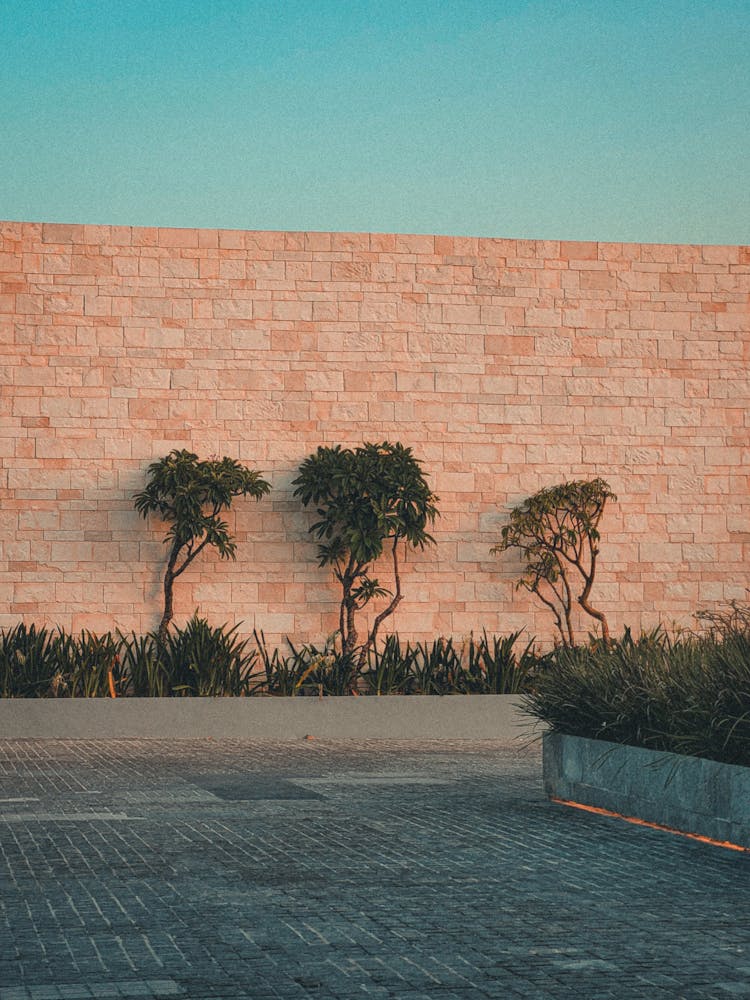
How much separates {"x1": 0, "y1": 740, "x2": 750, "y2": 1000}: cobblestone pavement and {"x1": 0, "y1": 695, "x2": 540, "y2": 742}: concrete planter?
397 centimetres

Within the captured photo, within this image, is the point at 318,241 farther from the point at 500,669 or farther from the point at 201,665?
the point at 500,669

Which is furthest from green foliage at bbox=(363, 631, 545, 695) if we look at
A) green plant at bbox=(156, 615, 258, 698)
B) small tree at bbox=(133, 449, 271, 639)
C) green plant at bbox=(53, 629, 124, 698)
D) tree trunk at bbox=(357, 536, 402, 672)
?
green plant at bbox=(53, 629, 124, 698)

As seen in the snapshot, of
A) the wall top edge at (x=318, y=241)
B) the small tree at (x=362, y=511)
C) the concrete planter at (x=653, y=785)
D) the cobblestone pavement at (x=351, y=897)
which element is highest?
the wall top edge at (x=318, y=241)

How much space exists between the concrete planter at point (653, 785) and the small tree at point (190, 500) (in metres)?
7.13

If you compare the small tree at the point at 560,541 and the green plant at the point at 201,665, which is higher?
the small tree at the point at 560,541

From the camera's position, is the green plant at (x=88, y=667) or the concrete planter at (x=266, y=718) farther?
the green plant at (x=88, y=667)

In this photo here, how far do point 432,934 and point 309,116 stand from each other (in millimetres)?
9119

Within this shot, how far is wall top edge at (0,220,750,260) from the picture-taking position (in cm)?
1602

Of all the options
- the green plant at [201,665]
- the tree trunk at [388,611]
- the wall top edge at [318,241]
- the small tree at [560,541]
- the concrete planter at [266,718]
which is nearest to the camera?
the concrete planter at [266,718]

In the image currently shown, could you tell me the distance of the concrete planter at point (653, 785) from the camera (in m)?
6.79

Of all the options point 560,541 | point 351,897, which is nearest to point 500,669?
point 560,541

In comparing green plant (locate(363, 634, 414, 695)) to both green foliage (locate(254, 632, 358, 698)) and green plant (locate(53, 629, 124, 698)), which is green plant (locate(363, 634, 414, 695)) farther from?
green plant (locate(53, 629, 124, 698))

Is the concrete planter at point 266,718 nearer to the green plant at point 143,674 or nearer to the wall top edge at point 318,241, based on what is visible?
the green plant at point 143,674

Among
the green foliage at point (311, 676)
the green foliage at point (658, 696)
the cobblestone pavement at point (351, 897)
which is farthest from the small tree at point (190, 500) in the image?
the green foliage at point (658, 696)
